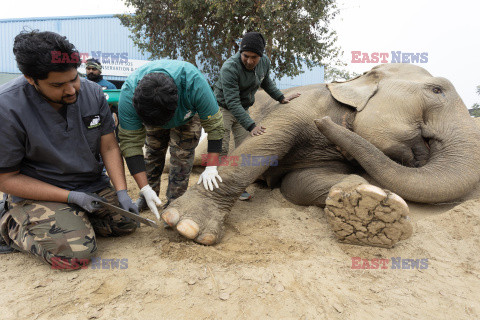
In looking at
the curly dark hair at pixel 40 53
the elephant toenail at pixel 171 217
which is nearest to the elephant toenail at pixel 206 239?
the elephant toenail at pixel 171 217

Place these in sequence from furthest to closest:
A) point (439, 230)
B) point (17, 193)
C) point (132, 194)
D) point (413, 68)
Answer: point (132, 194) → point (413, 68) → point (439, 230) → point (17, 193)

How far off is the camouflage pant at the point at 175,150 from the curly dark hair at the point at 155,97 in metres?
0.89

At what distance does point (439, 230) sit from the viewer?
2.75 meters

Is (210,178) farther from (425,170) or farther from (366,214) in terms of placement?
(425,170)

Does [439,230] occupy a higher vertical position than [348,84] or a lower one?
lower

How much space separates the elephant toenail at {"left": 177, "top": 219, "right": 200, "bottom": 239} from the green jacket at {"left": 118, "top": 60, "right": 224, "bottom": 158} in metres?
0.78

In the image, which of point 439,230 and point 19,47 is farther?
point 439,230

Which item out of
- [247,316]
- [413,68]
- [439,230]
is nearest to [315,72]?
[413,68]

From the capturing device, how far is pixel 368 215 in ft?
7.74

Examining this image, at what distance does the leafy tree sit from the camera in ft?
30.5

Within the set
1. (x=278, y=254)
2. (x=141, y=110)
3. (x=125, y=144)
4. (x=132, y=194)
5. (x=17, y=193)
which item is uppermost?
(x=141, y=110)

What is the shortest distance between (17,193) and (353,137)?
2744mm

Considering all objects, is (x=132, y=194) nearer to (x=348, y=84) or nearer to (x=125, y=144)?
(x=125, y=144)

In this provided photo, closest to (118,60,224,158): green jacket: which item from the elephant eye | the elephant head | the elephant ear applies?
the elephant head
